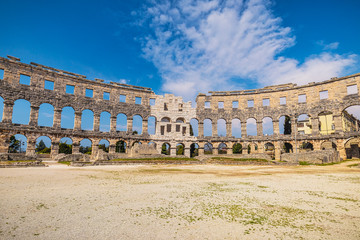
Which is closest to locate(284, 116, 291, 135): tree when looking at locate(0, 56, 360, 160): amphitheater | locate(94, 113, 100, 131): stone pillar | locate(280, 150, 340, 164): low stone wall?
locate(0, 56, 360, 160): amphitheater

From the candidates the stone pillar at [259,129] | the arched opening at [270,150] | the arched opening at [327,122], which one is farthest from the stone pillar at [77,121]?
the arched opening at [327,122]

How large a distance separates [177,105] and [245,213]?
129 feet

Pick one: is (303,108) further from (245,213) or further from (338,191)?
(245,213)

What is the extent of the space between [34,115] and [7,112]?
3.32m

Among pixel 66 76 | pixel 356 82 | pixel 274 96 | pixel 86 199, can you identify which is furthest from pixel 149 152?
pixel 356 82

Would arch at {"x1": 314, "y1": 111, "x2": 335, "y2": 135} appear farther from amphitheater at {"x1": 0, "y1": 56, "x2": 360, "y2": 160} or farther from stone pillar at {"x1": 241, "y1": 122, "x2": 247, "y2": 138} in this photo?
stone pillar at {"x1": 241, "y1": 122, "x2": 247, "y2": 138}

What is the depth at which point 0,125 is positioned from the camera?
3019 cm

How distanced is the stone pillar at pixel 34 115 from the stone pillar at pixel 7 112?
99.7 inches

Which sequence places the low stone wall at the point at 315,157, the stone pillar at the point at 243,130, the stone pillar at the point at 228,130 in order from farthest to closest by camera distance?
1. the stone pillar at the point at 228,130
2. the stone pillar at the point at 243,130
3. the low stone wall at the point at 315,157

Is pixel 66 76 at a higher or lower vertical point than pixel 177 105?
higher

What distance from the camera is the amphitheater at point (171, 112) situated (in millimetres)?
32875

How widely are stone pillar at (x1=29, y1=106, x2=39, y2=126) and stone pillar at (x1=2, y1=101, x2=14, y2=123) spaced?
2.53 m

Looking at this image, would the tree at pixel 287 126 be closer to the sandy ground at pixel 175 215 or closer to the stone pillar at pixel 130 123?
the stone pillar at pixel 130 123

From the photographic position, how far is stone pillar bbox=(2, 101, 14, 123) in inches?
1222
